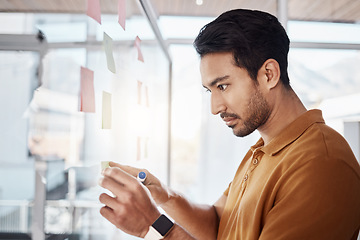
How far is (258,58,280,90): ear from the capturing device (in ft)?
2.80

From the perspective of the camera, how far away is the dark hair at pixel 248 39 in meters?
0.84

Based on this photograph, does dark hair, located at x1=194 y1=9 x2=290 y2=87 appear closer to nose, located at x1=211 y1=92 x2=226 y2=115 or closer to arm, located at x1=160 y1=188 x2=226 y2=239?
nose, located at x1=211 y1=92 x2=226 y2=115

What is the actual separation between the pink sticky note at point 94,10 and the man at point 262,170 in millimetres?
307

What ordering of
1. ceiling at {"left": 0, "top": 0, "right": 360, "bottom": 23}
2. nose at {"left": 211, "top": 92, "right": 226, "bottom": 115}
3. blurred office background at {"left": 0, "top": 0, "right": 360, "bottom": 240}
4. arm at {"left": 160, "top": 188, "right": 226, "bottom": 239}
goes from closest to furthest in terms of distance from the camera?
blurred office background at {"left": 0, "top": 0, "right": 360, "bottom": 240} → nose at {"left": 211, "top": 92, "right": 226, "bottom": 115} → arm at {"left": 160, "top": 188, "right": 226, "bottom": 239} → ceiling at {"left": 0, "top": 0, "right": 360, "bottom": 23}

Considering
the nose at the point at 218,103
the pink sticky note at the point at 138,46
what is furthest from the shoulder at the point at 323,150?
the pink sticky note at the point at 138,46

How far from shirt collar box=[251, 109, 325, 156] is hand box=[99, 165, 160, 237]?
361 mm

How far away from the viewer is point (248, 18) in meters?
0.87

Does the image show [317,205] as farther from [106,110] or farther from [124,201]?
[106,110]

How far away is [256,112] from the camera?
858mm

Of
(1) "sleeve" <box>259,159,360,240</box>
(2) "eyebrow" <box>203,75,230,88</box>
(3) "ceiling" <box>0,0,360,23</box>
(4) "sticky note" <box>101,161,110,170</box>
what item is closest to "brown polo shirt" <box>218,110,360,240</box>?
(1) "sleeve" <box>259,159,360,240</box>

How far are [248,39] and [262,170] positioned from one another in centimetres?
35

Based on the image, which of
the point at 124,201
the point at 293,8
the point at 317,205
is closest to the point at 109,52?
the point at 124,201

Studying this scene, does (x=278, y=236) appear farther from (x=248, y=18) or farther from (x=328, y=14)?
(x=328, y=14)

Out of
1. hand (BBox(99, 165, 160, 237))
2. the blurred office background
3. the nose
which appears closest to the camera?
the blurred office background
